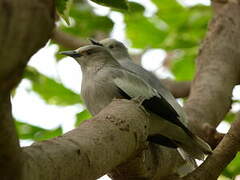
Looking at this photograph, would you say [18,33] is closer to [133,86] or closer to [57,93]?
[133,86]

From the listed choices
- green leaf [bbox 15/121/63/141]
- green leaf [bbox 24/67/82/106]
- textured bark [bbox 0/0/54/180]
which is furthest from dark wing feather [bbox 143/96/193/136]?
textured bark [bbox 0/0/54/180]

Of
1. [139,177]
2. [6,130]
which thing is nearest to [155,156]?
[139,177]

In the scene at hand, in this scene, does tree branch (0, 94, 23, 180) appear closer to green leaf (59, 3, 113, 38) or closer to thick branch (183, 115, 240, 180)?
thick branch (183, 115, 240, 180)

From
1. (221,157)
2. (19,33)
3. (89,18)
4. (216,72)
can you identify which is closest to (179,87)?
(216,72)

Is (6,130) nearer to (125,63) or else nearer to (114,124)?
(114,124)

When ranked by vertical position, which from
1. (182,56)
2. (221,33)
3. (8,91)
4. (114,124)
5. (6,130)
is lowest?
(182,56)

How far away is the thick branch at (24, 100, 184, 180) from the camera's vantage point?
52.1 inches

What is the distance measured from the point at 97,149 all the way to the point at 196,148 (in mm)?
1142

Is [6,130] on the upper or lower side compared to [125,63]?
upper

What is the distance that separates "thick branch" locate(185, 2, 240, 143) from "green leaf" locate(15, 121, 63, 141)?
88 cm

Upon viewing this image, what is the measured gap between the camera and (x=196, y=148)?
2.60 meters

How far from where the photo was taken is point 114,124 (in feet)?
5.60

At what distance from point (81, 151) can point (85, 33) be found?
8.94 feet

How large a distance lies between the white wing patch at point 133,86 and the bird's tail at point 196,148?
30cm
